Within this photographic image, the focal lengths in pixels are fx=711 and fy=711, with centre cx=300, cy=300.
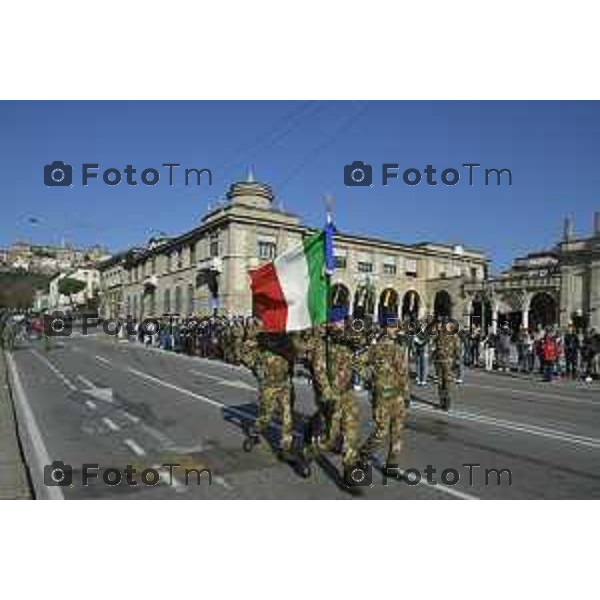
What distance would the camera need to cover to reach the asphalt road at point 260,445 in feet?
23.3

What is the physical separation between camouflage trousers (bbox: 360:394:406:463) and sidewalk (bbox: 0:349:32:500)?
3.43m

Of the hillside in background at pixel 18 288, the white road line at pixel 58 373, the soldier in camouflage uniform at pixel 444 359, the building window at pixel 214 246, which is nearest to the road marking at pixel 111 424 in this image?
the white road line at pixel 58 373

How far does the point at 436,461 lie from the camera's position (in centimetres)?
838

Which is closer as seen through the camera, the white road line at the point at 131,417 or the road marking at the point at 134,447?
the road marking at the point at 134,447

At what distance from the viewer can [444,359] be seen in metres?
13.8

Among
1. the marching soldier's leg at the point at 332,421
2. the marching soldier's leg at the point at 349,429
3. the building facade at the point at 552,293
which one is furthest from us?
the building facade at the point at 552,293

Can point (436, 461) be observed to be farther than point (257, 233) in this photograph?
No

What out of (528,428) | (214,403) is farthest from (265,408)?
(214,403)

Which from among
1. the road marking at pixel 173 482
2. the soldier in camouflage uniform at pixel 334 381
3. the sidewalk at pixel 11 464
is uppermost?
the soldier in camouflage uniform at pixel 334 381

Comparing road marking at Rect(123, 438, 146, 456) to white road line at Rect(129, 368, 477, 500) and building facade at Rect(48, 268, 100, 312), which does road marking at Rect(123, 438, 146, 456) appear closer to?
white road line at Rect(129, 368, 477, 500)

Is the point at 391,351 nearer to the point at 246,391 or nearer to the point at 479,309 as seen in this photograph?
Result: the point at 246,391

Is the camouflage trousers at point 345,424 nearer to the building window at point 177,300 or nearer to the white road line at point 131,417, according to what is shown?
the white road line at point 131,417

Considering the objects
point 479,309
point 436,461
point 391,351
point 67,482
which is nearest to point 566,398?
point 436,461
